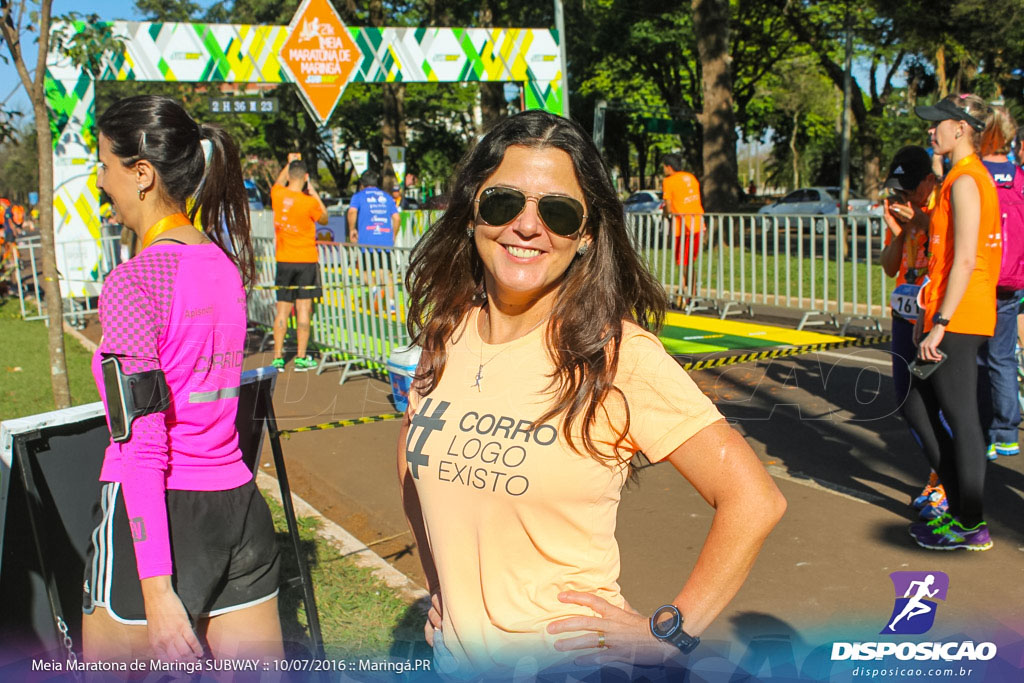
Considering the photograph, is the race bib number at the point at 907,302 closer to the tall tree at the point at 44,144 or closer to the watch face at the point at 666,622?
the watch face at the point at 666,622

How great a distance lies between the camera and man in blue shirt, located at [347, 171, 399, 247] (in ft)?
37.9

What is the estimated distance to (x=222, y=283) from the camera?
93.8 inches

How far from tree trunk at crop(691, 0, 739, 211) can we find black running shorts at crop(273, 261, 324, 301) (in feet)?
42.2

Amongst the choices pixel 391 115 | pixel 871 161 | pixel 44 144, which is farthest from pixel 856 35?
pixel 44 144

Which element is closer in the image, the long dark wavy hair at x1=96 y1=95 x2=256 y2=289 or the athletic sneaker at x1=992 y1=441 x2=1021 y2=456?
the long dark wavy hair at x1=96 y1=95 x2=256 y2=289

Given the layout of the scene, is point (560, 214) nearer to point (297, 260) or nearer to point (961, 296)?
point (961, 296)

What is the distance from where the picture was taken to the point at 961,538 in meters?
4.41

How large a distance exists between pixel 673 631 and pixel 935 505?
3.70 metres

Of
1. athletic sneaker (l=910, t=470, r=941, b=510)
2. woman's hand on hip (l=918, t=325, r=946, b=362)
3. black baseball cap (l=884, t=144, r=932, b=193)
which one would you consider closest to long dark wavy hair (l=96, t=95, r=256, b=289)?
woman's hand on hip (l=918, t=325, r=946, b=362)

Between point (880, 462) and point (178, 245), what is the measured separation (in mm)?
5051

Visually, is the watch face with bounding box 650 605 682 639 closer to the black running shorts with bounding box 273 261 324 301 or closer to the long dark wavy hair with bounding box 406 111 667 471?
the long dark wavy hair with bounding box 406 111 667 471

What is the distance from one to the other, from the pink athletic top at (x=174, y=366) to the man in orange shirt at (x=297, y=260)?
23.0 ft

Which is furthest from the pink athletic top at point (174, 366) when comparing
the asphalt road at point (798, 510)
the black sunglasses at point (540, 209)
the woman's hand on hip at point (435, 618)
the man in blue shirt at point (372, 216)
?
the man in blue shirt at point (372, 216)

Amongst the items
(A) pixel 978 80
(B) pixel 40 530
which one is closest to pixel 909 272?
(B) pixel 40 530
